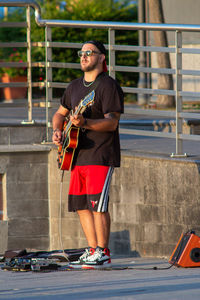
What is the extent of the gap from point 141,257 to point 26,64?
111 inches

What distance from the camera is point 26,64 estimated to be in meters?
8.58

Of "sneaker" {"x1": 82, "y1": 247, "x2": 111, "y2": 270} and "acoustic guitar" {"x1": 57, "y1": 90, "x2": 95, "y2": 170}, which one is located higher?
"acoustic guitar" {"x1": 57, "y1": 90, "x2": 95, "y2": 170}

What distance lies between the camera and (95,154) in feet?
19.2

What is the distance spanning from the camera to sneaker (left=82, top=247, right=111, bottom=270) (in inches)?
229

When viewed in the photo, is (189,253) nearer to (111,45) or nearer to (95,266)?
(95,266)

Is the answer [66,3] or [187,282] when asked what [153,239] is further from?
[66,3]

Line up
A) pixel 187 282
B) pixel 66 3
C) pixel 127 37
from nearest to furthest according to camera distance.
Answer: pixel 187 282, pixel 127 37, pixel 66 3

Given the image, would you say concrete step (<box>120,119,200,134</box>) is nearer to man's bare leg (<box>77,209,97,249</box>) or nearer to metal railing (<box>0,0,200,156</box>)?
metal railing (<box>0,0,200,156</box>)

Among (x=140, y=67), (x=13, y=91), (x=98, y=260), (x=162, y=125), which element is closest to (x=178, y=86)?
(x=140, y=67)

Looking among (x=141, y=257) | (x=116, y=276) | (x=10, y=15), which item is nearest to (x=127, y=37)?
(x=10, y=15)

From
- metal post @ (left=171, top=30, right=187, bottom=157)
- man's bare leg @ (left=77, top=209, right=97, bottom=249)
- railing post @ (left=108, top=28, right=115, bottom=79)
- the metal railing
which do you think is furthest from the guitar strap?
railing post @ (left=108, top=28, right=115, bottom=79)

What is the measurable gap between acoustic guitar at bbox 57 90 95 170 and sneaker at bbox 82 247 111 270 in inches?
29.4

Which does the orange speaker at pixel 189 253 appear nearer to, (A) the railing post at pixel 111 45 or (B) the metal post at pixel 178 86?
(B) the metal post at pixel 178 86

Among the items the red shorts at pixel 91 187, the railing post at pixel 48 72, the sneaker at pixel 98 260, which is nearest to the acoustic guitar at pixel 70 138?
the red shorts at pixel 91 187
